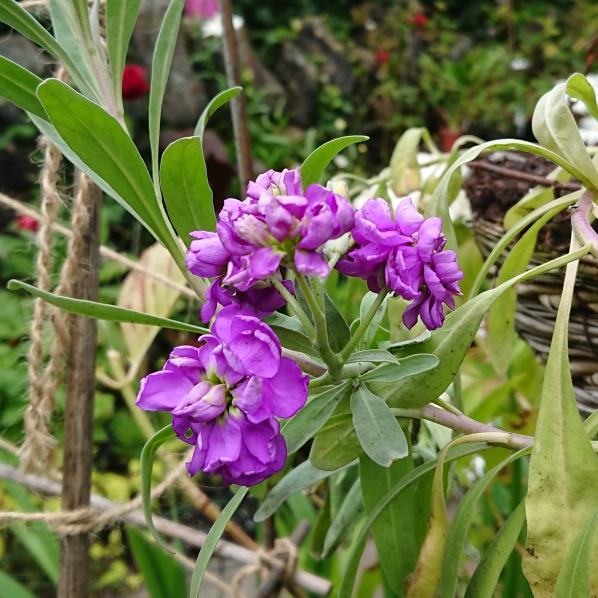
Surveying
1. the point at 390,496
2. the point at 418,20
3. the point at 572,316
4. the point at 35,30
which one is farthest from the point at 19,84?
the point at 418,20

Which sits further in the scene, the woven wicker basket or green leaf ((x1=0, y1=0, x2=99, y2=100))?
the woven wicker basket

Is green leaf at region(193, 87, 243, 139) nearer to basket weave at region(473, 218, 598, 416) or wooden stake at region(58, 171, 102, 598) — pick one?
wooden stake at region(58, 171, 102, 598)

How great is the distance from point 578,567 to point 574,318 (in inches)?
10.5

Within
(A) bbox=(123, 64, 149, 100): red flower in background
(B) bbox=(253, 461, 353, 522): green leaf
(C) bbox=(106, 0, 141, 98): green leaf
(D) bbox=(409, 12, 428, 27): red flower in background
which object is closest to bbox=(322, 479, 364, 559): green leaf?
(B) bbox=(253, 461, 353, 522): green leaf

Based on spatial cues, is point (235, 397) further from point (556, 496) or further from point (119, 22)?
point (119, 22)

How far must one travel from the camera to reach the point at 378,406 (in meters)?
0.32

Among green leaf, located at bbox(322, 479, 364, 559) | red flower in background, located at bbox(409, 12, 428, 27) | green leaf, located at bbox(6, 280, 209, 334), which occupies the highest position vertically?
red flower in background, located at bbox(409, 12, 428, 27)

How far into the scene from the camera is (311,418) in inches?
13.0

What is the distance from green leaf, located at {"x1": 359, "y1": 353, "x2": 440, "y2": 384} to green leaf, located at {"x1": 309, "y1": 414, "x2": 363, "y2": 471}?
5 cm

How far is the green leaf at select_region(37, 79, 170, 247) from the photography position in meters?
0.32

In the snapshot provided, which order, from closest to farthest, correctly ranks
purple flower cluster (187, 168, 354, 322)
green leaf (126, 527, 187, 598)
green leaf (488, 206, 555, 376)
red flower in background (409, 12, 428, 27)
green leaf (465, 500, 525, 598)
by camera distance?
1. purple flower cluster (187, 168, 354, 322)
2. green leaf (465, 500, 525, 598)
3. green leaf (488, 206, 555, 376)
4. green leaf (126, 527, 187, 598)
5. red flower in background (409, 12, 428, 27)

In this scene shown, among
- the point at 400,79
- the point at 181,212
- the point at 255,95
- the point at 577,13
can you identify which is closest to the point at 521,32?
the point at 577,13

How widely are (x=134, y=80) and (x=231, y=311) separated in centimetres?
211

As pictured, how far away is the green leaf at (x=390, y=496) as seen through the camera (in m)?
0.39
